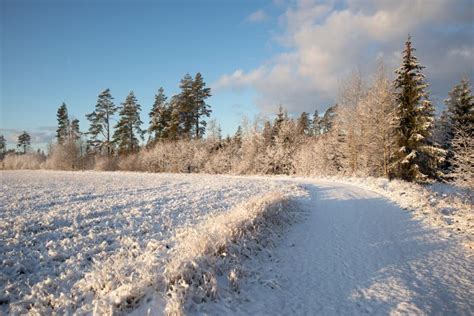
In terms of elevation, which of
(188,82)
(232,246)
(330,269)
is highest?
(188,82)

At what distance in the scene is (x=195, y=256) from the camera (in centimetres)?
548

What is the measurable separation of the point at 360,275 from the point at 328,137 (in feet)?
118

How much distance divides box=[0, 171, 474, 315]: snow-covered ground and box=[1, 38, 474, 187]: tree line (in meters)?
10.4

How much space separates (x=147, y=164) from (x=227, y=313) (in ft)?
157

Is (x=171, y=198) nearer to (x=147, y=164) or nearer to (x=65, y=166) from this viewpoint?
(x=147, y=164)

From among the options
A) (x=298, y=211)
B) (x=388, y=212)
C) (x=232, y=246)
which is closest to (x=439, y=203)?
(x=388, y=212)

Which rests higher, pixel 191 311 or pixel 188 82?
pixel 188 82

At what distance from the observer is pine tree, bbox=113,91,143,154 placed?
57094mm

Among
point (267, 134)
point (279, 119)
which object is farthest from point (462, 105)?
point (267, 134)

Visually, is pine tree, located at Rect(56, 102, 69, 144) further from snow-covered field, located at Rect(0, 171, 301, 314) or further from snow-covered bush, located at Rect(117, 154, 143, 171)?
snow-covered field, located at Rect(0, 171, 301, 314)

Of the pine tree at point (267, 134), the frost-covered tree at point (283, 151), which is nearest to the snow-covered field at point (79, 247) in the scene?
the frost-covered tree at point (283, 151)

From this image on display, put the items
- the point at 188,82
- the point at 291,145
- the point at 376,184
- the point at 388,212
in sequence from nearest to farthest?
the point at 388,212
the point at 376,184
the point at 291,145
the point at 188,82

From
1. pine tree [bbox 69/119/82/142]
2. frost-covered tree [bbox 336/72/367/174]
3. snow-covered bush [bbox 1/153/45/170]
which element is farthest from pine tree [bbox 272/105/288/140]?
snow-covered bush [bbox 1/153/45/170]

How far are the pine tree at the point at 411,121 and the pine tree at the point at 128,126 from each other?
48.9 metres
